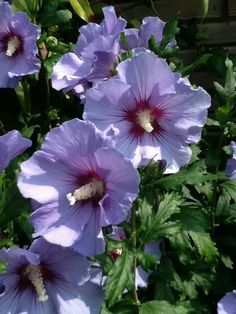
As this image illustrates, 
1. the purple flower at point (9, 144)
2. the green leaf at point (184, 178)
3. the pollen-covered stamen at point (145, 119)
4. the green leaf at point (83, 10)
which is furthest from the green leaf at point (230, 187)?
the green leaf at point (83, 10)

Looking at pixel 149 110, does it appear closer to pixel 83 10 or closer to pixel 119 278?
pixel 119 278

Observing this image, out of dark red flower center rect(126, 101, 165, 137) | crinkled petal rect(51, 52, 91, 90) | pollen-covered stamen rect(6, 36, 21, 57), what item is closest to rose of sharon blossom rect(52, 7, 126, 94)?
crinkled petal rect(51, 52, 91, 90)

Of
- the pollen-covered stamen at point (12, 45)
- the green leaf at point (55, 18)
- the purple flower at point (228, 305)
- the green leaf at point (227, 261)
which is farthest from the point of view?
the green leaf at point (55, 18)

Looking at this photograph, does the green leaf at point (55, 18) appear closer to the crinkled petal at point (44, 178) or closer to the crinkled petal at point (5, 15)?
the crinkled petal at point (5, 15)

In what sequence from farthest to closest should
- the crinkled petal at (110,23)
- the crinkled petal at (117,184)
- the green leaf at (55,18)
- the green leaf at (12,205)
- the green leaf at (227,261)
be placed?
the green leaf at (55,18), the green leaf at (227,261), the crinkled petal at (110,23), the green leaf at (12,205), the crinkled petal at (117,184)

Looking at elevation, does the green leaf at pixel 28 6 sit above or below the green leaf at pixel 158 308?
above

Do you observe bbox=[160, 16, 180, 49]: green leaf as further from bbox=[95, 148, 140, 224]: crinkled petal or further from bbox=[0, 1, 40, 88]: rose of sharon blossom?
bbox=[95, 148, 140, 224]: crinkled petal

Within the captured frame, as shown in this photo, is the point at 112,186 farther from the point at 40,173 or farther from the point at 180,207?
the point at 180,207
